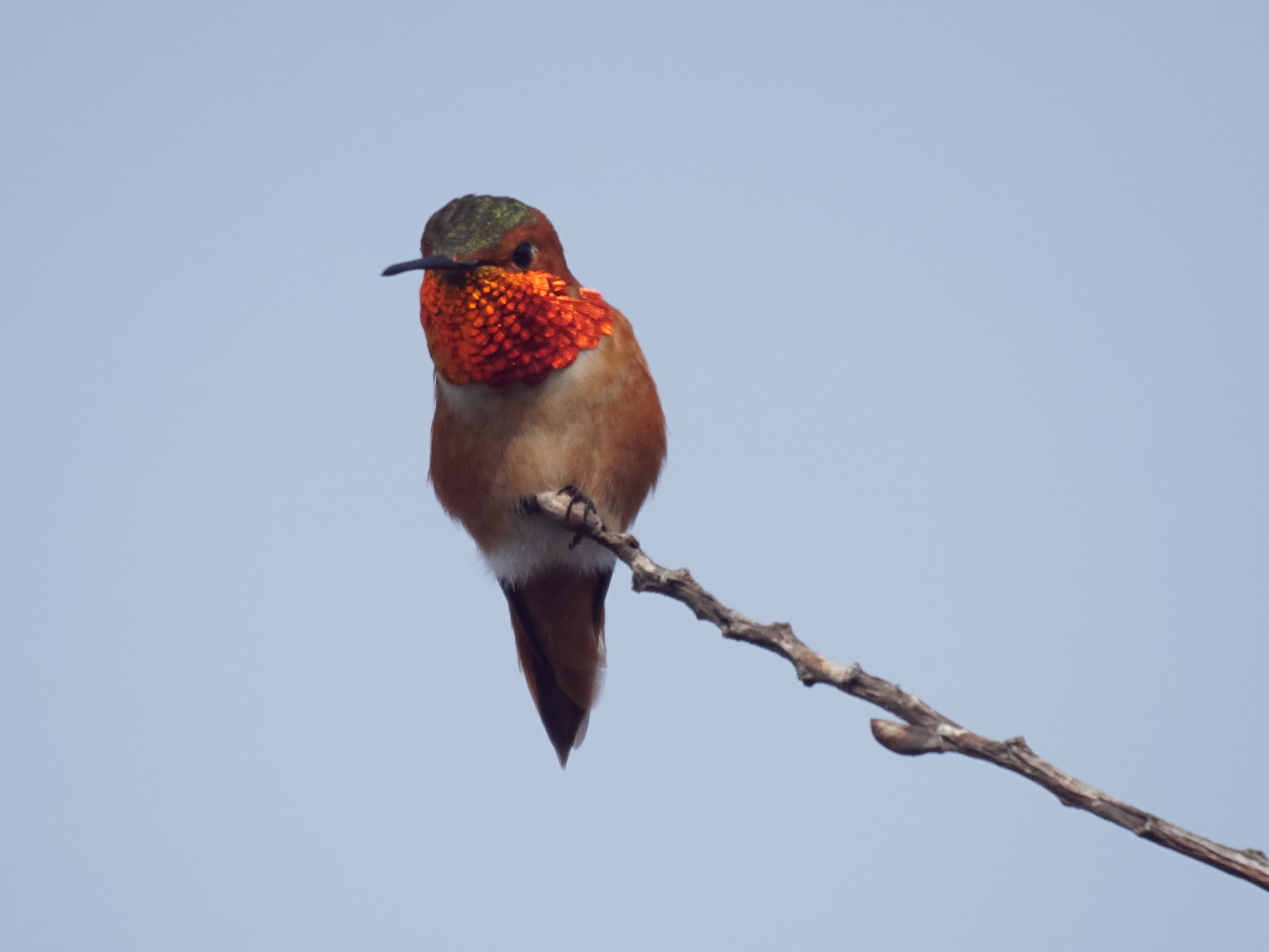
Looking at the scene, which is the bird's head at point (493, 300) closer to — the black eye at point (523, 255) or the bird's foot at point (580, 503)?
the black eye at point (523, 255)

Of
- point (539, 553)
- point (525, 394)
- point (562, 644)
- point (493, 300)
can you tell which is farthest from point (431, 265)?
point (562, 644)

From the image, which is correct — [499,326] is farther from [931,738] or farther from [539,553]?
[931,738]

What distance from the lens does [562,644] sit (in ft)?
12.9

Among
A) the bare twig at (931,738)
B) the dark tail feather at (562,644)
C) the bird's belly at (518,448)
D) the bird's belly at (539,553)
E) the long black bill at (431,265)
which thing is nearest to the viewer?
the bare twig at (931,738)

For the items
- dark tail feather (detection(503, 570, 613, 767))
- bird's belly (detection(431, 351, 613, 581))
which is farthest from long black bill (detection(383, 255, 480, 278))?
dark tail feather (detection(503, 570, 613, 767))

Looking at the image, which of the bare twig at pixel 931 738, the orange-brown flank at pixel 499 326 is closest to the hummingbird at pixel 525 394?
the orange-brown flank at pixel 499 326

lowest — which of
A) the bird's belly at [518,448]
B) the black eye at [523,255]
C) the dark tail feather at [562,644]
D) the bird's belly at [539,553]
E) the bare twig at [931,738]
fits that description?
the bare twig at [931,738]

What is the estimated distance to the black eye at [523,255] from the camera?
3.21 metres

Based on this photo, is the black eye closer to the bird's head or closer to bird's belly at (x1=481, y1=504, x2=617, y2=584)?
the bird's head

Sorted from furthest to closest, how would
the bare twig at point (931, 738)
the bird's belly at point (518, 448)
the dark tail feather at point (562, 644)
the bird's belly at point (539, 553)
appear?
the dark tail feather at point (562, 644), the bird's belly at point (539, 553), the bird's belly at point (518, 448), the bare twig at point (931, 738)

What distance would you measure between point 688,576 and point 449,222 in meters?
1.24

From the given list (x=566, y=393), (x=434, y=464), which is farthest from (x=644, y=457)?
(x=434, y=464)

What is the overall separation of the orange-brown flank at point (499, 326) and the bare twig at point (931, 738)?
0.96m

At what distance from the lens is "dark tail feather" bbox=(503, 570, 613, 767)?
3793 mm
